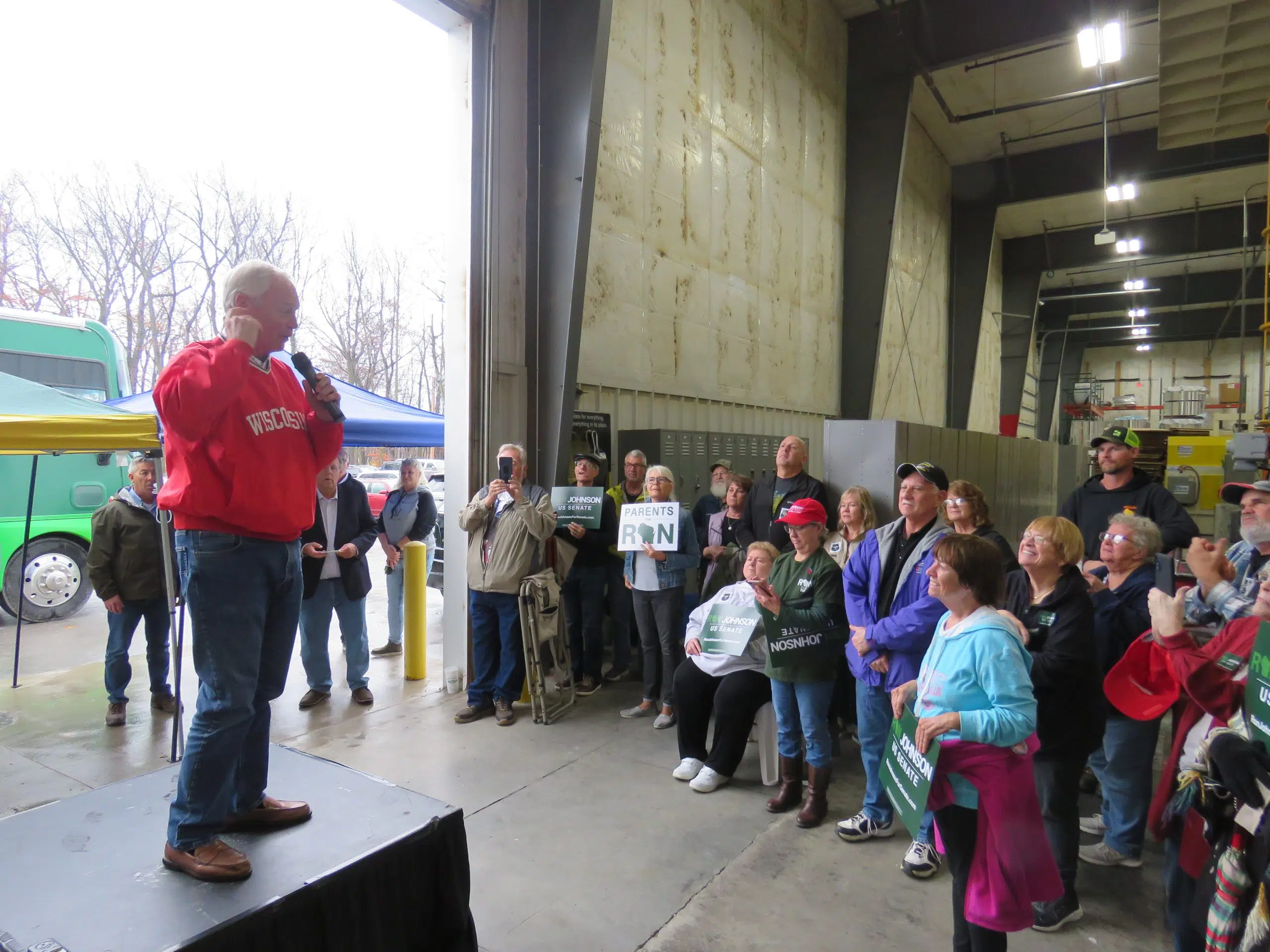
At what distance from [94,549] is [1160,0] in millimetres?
9655

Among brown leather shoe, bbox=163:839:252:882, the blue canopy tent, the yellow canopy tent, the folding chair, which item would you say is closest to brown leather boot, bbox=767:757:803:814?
the folding chair

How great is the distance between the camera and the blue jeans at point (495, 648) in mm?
4836

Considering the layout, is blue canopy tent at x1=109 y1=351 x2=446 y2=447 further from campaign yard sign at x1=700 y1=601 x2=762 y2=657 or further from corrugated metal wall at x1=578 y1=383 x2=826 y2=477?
campaign yard sign at x1=700 y1=601 x2=762 y2=657

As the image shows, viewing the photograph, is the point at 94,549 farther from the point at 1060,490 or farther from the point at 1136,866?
the point at 1060,490

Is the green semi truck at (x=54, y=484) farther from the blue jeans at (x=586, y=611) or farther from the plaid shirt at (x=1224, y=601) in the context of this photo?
the plaid shirt at (x=1224, y=601)

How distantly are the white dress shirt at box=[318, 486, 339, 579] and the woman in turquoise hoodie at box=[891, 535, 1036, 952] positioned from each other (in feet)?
14.1

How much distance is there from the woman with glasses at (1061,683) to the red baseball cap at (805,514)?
99 cm

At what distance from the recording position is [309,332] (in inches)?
672

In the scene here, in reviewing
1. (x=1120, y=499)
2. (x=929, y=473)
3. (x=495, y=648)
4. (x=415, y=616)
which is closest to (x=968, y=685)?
(x=929, y=473)

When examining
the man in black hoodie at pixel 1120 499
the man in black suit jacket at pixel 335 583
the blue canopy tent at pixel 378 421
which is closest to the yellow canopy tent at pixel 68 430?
the man in black suit jacket at pixel 335 583

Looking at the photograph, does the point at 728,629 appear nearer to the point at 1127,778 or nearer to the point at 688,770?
the point at 688,770

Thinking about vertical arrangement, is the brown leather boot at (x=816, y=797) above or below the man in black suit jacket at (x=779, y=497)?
below

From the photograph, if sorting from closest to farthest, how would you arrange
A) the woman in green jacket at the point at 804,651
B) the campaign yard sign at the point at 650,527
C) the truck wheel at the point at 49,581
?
the woman in green jacket at the point at 804,651, the campaign yard sign at the point at 650,527, the truck wheel at the point at 49,581

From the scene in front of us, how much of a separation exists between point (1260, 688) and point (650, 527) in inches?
132
